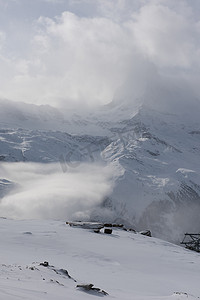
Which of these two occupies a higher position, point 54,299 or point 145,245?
point 145,245

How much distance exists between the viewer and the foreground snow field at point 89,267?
10859 millimetres

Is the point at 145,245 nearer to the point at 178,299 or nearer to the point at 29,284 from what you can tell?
the point at 178,299

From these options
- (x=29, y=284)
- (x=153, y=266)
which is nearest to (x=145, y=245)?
(x=153, y=266)

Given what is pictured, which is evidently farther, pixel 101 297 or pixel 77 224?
pixel 77 224

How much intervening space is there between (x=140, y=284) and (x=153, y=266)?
4.57 meters

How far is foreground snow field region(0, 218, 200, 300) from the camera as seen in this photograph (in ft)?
35.6

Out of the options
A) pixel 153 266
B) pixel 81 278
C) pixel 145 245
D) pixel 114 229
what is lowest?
pixel 81 278

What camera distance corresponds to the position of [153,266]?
61.3 ft

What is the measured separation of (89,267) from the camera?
1667 cm

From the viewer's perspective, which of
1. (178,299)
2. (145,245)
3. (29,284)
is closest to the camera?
(29,284)

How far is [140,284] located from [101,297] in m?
3.96

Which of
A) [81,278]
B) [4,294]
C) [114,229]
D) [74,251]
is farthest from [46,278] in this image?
[114,229]

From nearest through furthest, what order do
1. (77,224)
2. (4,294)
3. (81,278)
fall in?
1. (4,294)
2. (81,278)
3. (77,224)

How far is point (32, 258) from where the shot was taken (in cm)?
1684
